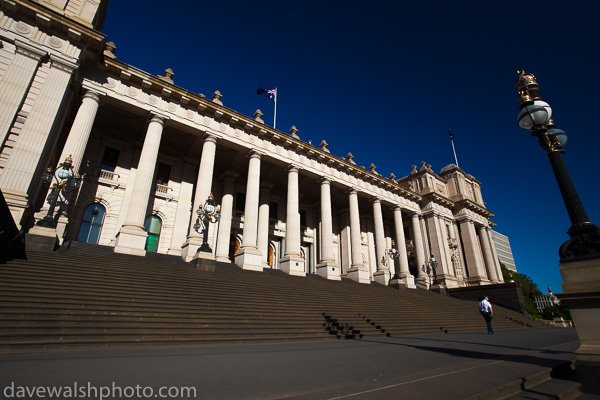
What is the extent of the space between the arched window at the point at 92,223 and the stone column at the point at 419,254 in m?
26.3

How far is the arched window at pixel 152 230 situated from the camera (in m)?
19.1

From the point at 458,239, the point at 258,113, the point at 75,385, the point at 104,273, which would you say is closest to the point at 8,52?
the point at 104,273

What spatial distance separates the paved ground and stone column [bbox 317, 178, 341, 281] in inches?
583

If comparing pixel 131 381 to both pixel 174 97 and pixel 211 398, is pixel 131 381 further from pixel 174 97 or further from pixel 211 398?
pixel 174 97

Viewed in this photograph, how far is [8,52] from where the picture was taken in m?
12.2

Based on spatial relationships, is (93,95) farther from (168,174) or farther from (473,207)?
(473,207)

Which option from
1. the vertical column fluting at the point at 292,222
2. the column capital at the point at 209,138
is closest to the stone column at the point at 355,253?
the vertical column fluting at the point at 292,222

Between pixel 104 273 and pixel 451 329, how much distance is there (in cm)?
1470

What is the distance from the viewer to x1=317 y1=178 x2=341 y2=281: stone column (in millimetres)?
20859

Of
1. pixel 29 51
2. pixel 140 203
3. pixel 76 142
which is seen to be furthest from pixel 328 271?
pixel 29 51

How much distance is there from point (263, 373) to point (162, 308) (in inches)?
214

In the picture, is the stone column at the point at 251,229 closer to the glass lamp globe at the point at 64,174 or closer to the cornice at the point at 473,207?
the glass lamp globe at the point at 64,174

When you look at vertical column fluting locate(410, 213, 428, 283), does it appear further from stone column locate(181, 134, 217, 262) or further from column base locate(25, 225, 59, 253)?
column base locate(25, 225, 59, 253)

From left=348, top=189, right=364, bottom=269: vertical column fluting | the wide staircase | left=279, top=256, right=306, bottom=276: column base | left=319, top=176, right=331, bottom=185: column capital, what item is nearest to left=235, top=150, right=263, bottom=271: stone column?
the wide staircase
